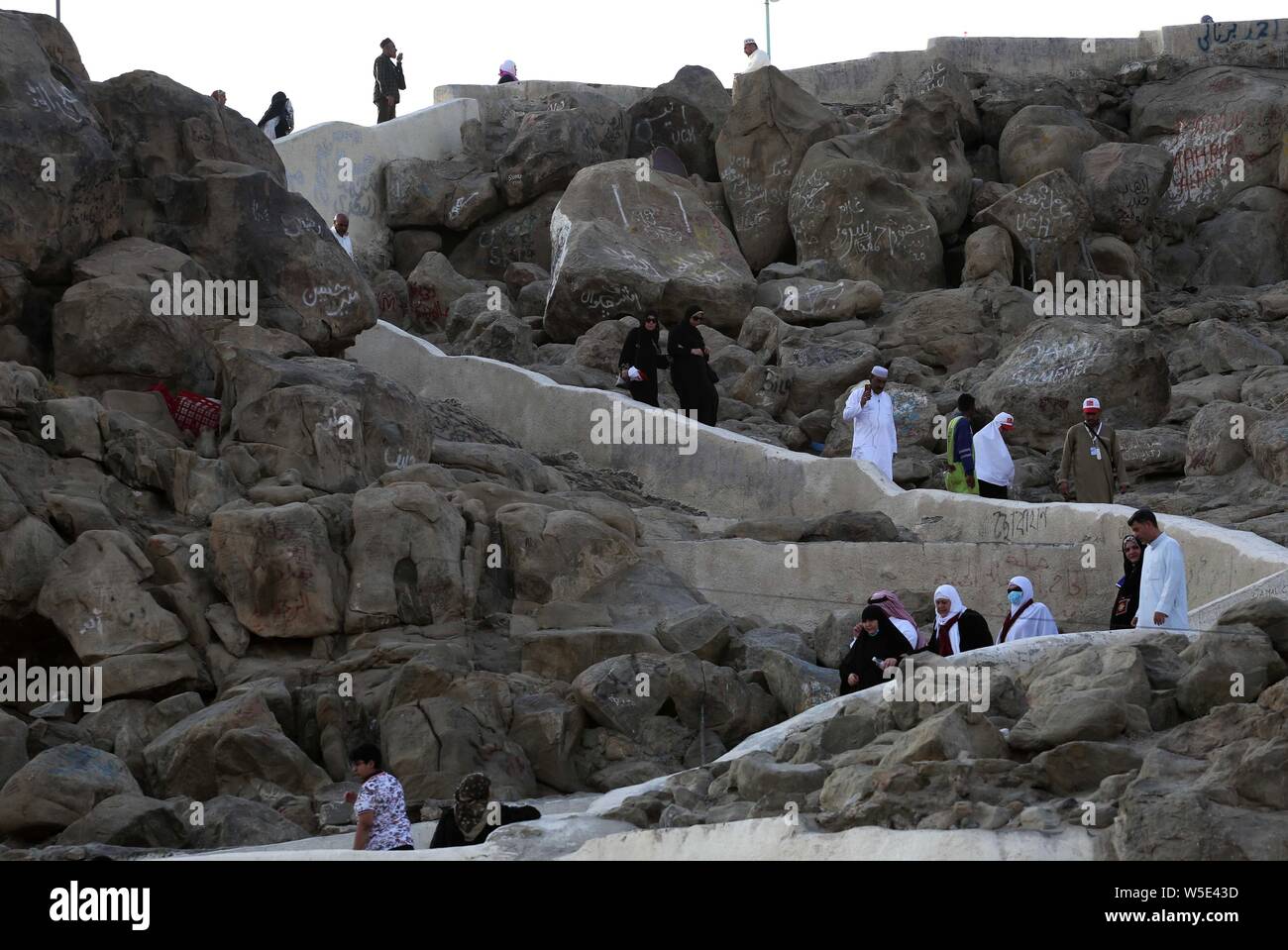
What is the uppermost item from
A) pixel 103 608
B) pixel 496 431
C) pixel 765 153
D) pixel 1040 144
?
pixel 1040 144

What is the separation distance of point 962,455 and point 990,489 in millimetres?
360

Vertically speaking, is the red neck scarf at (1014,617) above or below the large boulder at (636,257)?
below

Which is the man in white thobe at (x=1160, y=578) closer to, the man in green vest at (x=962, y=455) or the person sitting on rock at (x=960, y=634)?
the person sitting on rock at (x=960, y=634)

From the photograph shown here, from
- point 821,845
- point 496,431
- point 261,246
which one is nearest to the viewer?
point 821,845

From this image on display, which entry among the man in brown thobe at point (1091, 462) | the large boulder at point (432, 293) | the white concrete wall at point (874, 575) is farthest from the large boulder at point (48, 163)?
the man in brown thobe at point (1091, 462)

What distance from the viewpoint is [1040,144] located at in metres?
26.9

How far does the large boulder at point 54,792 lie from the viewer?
9859 mm

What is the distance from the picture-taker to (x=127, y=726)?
11.4 metres

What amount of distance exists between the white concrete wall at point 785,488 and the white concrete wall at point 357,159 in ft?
20.2

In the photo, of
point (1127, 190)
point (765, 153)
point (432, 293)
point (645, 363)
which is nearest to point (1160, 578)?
point (645, 363)

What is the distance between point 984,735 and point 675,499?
9131mm

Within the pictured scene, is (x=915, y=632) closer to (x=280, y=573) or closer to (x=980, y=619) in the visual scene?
(x=980, y=619)

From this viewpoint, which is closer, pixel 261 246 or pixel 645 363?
pixel 261 246
